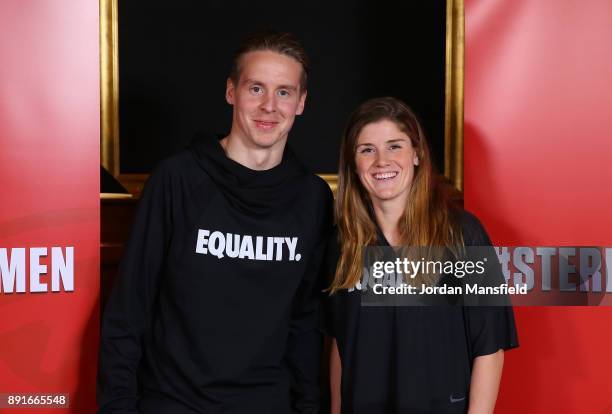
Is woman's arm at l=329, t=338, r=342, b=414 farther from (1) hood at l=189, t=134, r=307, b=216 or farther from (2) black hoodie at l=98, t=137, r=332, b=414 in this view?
(1) hood at l=189, t=134, r=307, b=216

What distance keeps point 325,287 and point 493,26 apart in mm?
916

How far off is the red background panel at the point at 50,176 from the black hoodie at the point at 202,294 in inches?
10.0

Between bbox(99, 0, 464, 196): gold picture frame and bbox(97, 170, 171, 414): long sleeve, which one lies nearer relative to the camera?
bbox(97, 170, 171, 414): long sleeve

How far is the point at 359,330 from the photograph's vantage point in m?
1.82

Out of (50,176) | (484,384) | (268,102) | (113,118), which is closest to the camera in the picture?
(484,384)

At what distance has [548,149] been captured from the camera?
6.85 feet

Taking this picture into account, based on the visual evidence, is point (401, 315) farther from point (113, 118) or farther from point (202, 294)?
point (113, 118)

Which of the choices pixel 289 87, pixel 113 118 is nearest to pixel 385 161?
pixel 289 87

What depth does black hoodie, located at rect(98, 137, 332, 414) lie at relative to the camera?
1.80 m

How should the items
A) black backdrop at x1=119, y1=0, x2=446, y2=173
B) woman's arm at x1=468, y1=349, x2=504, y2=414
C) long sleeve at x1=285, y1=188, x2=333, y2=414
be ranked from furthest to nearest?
black backdrop at x1=119, y1=0, x2=446, y2=173 < long sleeve at x1=285, y1=188, x2=333, y2=414 < woman's arm at x1=468, y1=349, x2=504, y2=414

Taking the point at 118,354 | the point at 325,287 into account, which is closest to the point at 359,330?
the point at 325,287

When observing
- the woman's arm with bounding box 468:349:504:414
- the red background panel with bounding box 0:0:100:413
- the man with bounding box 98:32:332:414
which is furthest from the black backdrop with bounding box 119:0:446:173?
the woman's arm with bounding box 468:349:504:414

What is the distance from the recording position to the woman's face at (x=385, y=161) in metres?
1.83

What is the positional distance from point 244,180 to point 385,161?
1.22 feet
